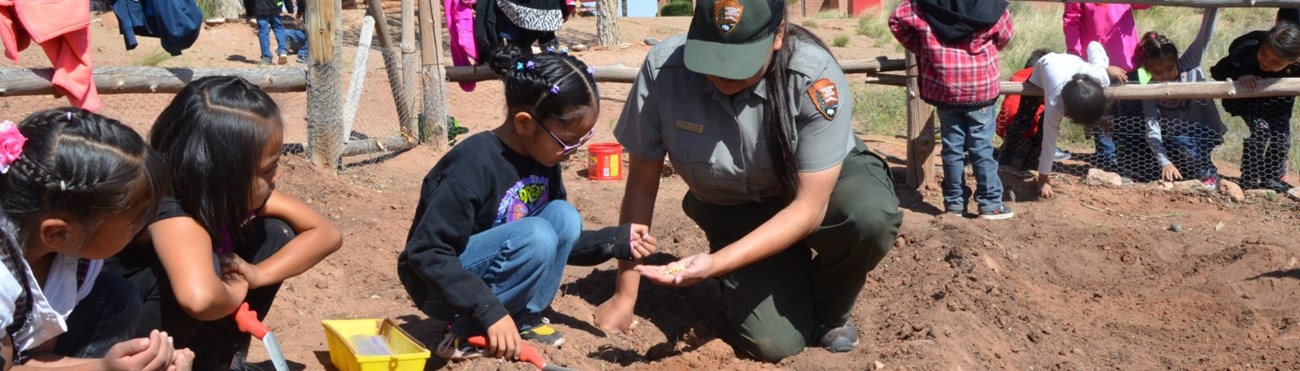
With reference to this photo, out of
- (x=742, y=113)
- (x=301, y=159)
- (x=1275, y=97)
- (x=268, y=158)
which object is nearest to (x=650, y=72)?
(x=742, y=113)

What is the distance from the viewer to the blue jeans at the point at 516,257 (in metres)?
3.02

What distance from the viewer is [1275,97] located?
20.6ft

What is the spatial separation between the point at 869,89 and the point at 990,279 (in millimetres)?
6876

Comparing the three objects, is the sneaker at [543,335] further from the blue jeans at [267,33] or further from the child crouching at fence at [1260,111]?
the blue jeans at [267,33]

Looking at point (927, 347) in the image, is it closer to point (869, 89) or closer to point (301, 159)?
point (301, 159)

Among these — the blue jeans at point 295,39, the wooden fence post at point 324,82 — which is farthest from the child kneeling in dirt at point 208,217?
the blue jeans at point 295,39

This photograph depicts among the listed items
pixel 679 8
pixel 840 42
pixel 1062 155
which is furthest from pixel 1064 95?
pixel 679 8

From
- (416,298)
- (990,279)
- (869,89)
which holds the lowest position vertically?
(869,89)

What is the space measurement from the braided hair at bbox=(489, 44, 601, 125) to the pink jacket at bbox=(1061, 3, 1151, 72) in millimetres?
4772

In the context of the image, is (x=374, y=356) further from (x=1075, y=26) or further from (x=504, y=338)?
(x=1075, y=26)

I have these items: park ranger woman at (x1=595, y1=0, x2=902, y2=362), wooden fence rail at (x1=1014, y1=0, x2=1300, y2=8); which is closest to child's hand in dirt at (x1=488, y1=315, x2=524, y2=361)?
park ranger woman at (x1=595, y1=0, x2=902, y2=362)

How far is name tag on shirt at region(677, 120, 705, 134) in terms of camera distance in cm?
325

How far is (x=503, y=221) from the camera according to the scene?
10.4 ft

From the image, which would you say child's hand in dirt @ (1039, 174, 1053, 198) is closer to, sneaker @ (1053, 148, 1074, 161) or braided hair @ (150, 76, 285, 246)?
sneaker @ (1053, 148, 1074, 161)
